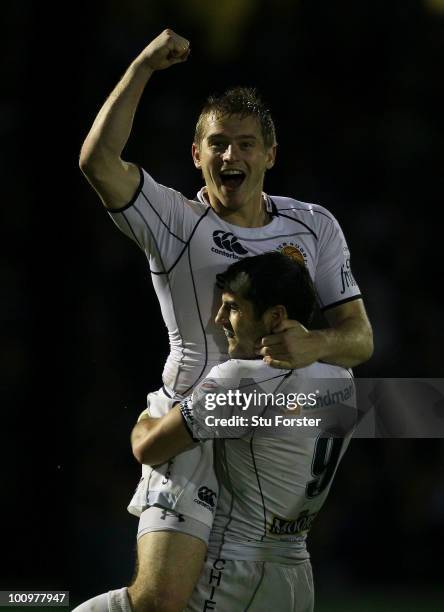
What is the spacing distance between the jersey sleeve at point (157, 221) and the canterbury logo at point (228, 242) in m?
0.10

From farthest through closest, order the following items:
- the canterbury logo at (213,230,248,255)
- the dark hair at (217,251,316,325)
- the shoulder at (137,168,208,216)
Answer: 1. the canterbury logo at (213,230,248,255)
2. the shoulder at (137,168,208,216)
3. the dark hair at (217,251,316,325)

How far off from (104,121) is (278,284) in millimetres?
787

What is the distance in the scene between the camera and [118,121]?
3.59m

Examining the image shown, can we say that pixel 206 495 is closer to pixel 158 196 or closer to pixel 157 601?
pixel 157 601

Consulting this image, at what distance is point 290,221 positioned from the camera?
4156mm

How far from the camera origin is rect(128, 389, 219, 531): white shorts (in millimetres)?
3611

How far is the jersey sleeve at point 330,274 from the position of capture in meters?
4.21

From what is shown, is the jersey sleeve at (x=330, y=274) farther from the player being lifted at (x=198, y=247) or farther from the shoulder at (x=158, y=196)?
the shoulder at (x=158, y=196)

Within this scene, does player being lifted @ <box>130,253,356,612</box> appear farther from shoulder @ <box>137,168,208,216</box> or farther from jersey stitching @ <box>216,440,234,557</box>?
shoulder @ <box>137,168,208,216</box>

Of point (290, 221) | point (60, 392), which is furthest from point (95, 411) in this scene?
point (290, 221)

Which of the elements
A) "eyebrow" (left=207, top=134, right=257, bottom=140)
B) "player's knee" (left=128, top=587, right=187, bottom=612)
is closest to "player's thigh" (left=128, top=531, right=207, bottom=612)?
"player's knee" (left=128, top=587, right=187, bottom=612)

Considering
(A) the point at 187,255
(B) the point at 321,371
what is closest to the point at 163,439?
(B) the point at 321,371

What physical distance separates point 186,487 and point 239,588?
392mm

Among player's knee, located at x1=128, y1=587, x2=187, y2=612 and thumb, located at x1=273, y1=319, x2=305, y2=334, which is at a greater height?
thumb, located at x1=273, y1=319, x2=305, y2=334
